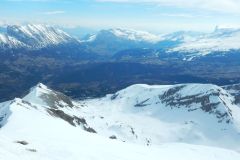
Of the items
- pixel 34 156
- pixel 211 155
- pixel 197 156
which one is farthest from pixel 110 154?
pixel 211 155

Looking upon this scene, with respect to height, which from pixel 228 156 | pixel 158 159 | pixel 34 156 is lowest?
pixel 228 156

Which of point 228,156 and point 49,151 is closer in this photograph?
point 49,151

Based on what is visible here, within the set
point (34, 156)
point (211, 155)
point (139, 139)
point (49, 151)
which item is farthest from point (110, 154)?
point (139, 139)

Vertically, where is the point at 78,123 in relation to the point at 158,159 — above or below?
below

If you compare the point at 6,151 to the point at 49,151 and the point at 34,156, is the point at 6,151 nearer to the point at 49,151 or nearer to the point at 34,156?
the point at 34,156

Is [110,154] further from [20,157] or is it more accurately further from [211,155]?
[211,155]

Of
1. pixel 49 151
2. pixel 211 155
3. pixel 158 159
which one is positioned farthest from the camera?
pixel 211 155

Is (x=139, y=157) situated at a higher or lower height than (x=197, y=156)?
higher

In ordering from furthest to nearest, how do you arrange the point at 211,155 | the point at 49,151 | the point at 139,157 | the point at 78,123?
1. the point at 78,123
2. the point at 211,155
3. the point at 139,157
4. the point at 49,151

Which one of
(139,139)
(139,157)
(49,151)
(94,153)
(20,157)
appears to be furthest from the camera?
(139,139)
